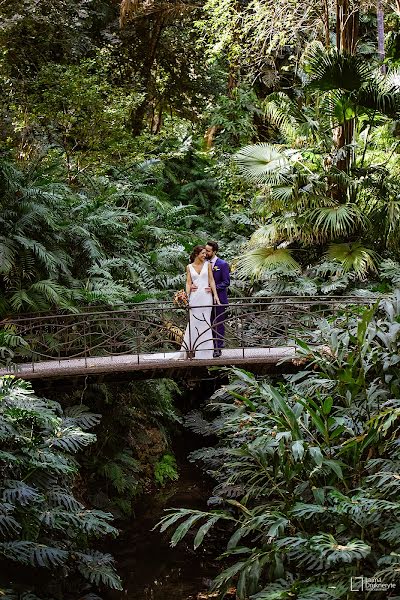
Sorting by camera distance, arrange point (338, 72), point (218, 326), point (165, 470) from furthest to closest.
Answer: point (165, 470)
point (338, 72)
point (218, 326)

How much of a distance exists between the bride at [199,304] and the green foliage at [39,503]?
2358 millimetres

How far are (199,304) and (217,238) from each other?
7.73 m

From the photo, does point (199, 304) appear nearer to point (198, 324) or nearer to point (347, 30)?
point (198, 324)

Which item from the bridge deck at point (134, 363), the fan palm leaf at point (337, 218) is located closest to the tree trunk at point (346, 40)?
the fan palm leaf at point (337, 218)

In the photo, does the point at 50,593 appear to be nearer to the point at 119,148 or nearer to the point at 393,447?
the point at 393,447

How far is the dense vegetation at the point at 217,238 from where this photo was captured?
21.2 feet

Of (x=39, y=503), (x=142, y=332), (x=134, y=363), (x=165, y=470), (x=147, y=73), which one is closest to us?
(x=39, y=503)

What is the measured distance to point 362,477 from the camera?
6.59 meters

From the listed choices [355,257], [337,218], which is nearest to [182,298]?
[337,218]

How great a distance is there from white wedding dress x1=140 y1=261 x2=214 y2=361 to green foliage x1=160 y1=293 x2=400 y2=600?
7.17 ft

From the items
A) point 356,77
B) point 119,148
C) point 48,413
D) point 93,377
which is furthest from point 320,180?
point 48,413

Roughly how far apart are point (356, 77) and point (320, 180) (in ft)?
7.99

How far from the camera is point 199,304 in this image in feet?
32.6

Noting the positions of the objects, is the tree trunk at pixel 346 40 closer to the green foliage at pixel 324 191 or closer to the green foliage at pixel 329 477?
the green foliage at pixel 324 191
